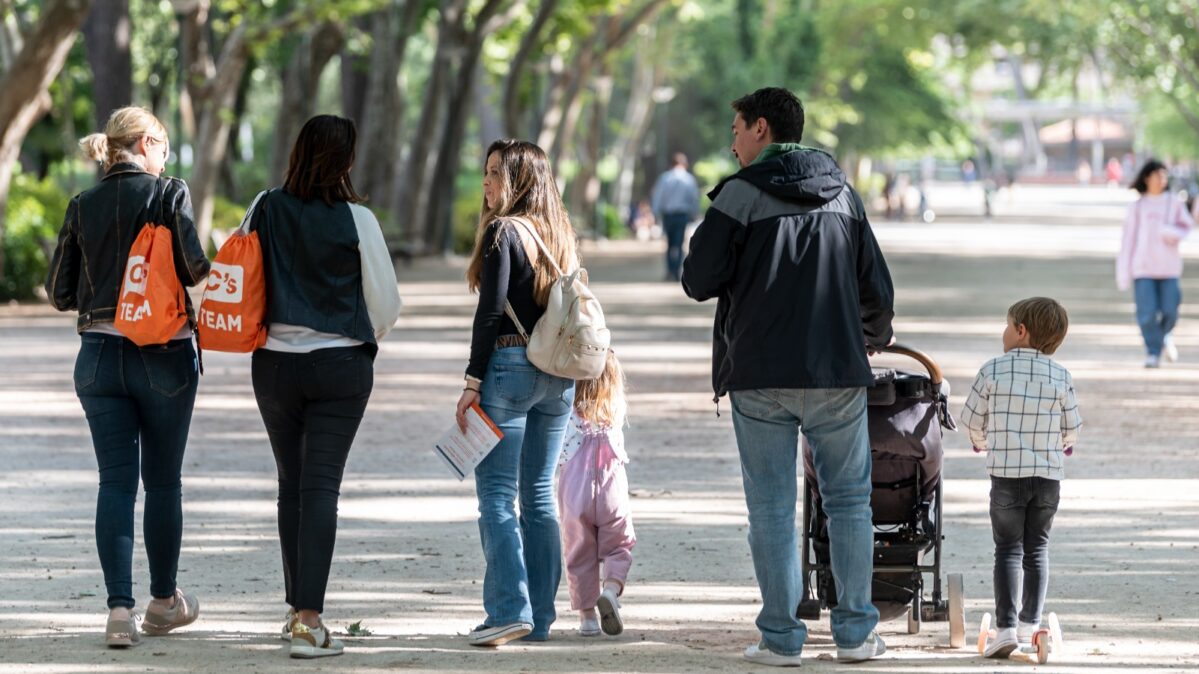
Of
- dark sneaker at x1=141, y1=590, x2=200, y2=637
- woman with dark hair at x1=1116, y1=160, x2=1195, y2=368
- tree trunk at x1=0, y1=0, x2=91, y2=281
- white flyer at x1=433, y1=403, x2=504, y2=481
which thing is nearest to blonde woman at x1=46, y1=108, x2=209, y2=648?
dark sneaker at x1=141, y1=590, x2=200, y2=637

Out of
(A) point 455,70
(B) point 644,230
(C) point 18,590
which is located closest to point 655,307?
(A) point 455,70

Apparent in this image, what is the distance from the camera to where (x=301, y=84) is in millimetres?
35031

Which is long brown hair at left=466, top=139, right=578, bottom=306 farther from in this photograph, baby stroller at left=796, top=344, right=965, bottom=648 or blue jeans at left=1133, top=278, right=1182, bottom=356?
blue jeans at left=1133, top=278, right=1182, bottom=356

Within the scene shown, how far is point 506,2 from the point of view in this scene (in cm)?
3441

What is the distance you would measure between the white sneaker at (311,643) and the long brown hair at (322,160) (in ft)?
4.50

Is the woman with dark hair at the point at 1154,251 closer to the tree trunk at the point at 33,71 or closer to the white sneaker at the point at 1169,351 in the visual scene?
the white sneaker at the point at 1169,351

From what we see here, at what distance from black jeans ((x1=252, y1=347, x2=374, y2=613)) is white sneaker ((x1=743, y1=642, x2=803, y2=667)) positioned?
1403 mm

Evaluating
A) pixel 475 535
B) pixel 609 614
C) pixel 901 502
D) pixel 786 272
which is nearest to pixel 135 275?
pixel 609 614

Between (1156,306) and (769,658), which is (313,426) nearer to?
(769,658)

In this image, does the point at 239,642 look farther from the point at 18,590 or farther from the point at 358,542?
the point at 358,542

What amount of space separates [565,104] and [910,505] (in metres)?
33.9

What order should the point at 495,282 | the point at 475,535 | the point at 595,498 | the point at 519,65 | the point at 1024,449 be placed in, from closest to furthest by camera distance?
the point at 1024,449, the point at 495,282, the point at 595,498, the point at 475,535, the point at 519,65

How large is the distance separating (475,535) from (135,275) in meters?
2.85

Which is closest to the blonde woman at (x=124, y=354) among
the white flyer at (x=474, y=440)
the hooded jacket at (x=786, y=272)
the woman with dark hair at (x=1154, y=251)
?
the white flyer at (x=474, y=440)
